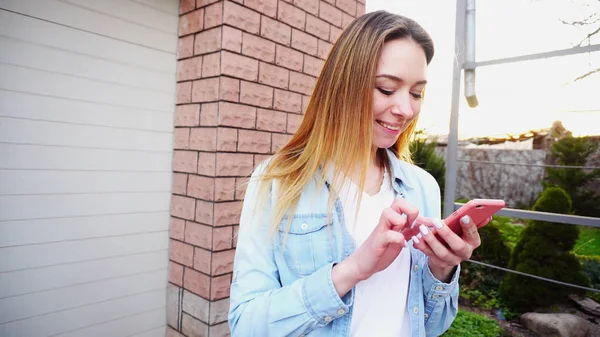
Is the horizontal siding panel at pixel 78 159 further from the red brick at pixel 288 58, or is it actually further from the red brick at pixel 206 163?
the red brick at pixel 288 58

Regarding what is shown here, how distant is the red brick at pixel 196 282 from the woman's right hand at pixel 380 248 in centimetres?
154

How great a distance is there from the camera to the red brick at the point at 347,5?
296 centimetres

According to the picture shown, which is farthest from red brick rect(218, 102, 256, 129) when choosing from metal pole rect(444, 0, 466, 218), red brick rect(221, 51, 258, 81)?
metal pole rect(444, 0, 466, 218)

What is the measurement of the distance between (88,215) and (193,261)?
2.22 ft

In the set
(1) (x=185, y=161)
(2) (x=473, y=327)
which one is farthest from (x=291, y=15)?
(2) (x=473, y=327)

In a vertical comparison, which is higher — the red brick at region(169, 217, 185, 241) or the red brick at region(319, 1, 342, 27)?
the red brick at region(319, 1, 342, 27)

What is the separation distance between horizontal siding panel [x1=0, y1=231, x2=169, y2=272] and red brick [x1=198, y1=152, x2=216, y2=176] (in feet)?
1.95

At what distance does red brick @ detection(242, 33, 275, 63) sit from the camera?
7.56ft

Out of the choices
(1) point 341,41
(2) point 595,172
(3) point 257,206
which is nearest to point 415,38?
(1) point 341,41

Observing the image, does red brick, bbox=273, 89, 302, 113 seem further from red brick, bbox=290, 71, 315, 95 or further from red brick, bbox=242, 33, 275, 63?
red brick, bbox=242, 33, 275, 63

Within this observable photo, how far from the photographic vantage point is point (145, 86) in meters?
2.36

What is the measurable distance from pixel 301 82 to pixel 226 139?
0.81 m

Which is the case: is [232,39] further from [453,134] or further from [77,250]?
[453,134]

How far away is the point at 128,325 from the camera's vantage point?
2348mm
